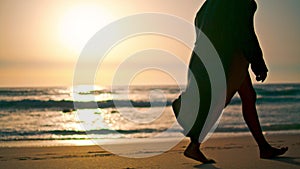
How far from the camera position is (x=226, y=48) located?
4.23 meters

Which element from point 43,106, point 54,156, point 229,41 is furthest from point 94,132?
point 43,106

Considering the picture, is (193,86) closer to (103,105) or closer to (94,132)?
(94,132)

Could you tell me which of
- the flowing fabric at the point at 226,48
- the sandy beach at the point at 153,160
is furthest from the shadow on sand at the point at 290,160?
the flowing fabric at the point at 226,48

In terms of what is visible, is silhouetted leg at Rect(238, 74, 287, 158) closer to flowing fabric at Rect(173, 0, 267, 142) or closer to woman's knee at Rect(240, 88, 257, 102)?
woman's knee at Rect(240, 88, 257, 102)

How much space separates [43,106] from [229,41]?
16.5m

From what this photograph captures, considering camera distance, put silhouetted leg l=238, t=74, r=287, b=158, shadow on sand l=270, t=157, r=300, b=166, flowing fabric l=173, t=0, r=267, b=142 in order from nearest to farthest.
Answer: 1. flowing fabric l=173, t=0, r=267, b=142
2. shadow on sand l=270, t=157, r=300, b=166
3. silhouetted leg l=238, t=74, r=287, b=158

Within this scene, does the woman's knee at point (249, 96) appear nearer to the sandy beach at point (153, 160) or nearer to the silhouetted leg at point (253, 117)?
the silhouetted leg at point (253, 117)

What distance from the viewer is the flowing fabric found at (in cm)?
417

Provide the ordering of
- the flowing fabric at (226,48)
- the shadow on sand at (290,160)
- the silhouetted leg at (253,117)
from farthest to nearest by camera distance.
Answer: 1. the silhouetted leg at (253,117)
2. the shadow on sand at (290,160)
3. the flowing fabric at (226,48)

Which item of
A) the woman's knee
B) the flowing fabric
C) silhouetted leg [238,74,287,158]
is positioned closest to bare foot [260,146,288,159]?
silhouetted leg [238,74,287,158]

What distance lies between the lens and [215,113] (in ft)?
14.2

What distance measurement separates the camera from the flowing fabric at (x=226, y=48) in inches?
164

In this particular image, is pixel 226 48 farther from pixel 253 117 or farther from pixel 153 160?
pixel 153 160

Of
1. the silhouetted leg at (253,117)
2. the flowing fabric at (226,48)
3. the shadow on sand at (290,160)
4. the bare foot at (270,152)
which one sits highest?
the flowing fabric at (226,48)
